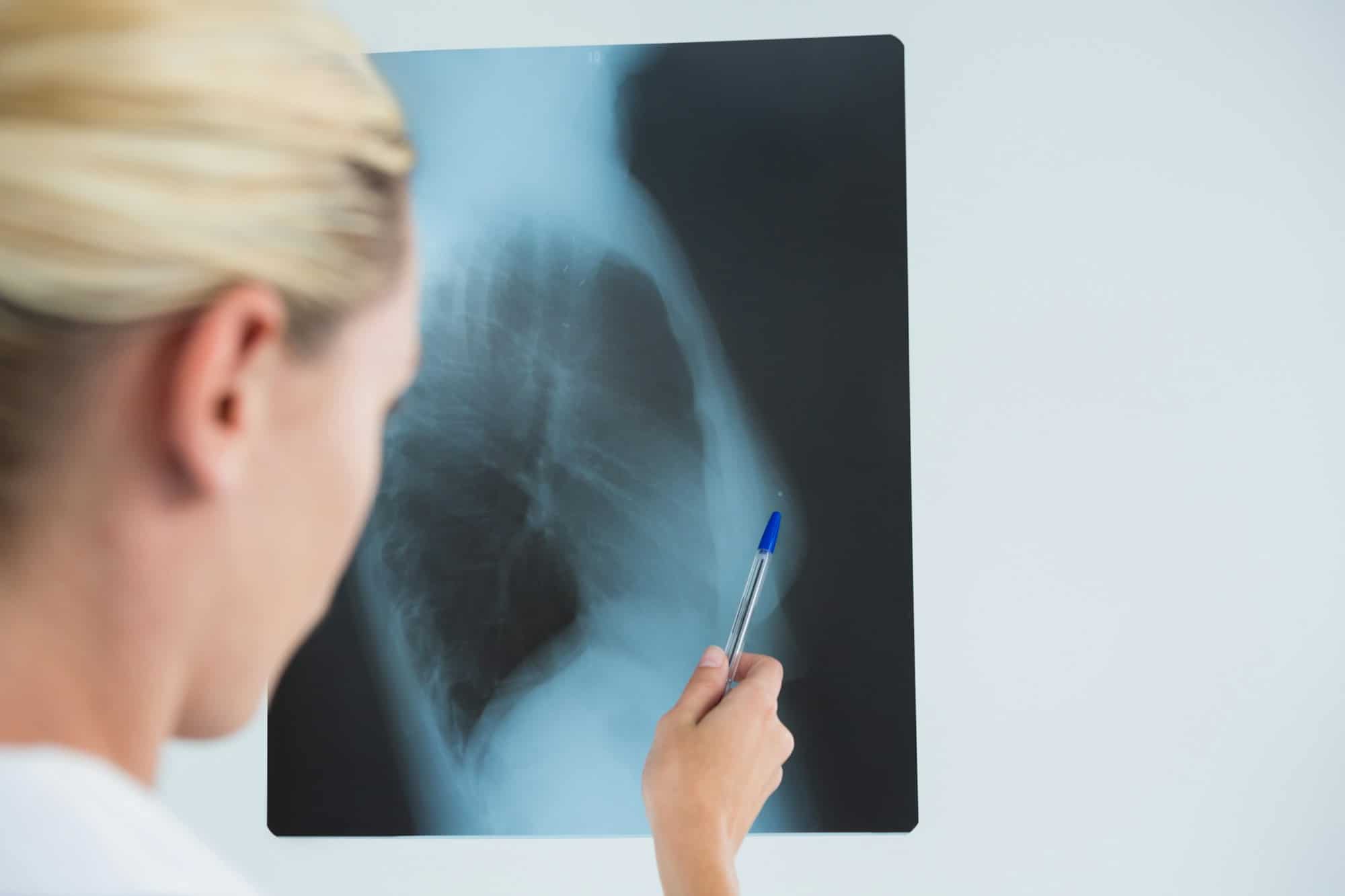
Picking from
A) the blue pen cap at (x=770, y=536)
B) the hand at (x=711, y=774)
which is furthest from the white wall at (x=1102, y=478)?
the hand at (x=711, y=774)

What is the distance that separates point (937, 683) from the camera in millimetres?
995

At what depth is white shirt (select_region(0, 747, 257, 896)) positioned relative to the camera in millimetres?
282

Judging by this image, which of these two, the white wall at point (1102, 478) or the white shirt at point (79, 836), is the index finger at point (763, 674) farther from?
the white shirt at point (79, 836)

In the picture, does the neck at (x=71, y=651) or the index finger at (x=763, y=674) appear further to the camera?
Result: the index finger at (x=763, y=674)

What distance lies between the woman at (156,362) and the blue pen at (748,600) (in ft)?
1.71

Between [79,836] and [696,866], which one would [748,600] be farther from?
[79,836]

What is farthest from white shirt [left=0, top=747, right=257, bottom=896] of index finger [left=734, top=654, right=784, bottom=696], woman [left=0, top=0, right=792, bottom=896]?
index finger [left=734, top=654, right=784, bottom=696]

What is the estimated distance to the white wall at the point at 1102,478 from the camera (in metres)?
0.98

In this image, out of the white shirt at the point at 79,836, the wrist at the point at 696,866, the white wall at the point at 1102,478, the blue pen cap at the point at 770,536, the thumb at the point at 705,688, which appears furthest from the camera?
the white wall at the point at 1102,478

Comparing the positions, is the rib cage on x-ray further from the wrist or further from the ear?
the ear

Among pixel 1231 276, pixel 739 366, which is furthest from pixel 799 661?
pixel 1231 276

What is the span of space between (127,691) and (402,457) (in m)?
0.71

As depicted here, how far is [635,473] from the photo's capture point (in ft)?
3.33

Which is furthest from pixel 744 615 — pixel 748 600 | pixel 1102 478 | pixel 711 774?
pixel 1102 478
